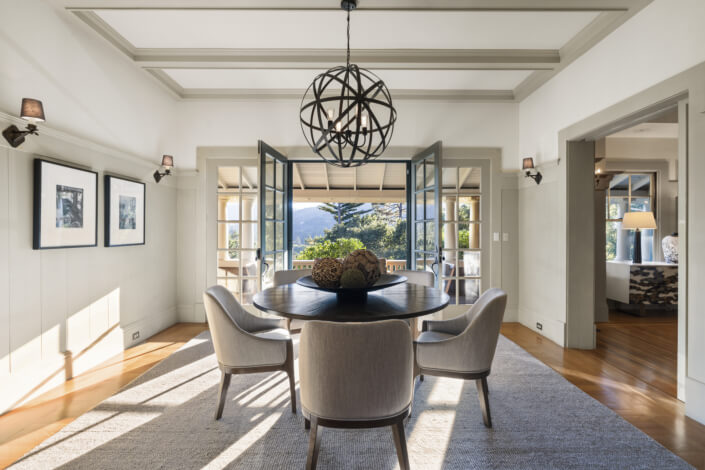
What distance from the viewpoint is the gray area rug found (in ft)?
6.08

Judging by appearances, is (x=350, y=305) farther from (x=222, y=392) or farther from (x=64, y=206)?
(x=64, y=206)

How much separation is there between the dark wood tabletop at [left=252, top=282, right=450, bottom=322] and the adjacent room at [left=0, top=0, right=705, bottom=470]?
0.08ft

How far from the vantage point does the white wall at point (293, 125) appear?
4613 millimetres

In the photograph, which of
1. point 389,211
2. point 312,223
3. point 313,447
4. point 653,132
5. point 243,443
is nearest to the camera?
point 313,447

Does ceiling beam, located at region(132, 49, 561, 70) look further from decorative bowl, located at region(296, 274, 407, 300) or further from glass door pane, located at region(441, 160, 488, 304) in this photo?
decorative bowl, located at region(296, 274, 407, 300)

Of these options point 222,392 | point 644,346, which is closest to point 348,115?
point 222,392

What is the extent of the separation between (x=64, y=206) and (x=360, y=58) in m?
2.84

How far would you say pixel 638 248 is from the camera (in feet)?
16.3

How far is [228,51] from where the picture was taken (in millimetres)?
3600

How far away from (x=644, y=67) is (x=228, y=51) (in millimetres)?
3543

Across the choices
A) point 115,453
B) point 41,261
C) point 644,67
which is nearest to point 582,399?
point 644,67

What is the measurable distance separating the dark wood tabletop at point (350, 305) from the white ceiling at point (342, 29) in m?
2.20

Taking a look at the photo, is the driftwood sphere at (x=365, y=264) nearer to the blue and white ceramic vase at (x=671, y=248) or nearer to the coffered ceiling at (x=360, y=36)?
the coffered ceiling at (x=360, y=36)

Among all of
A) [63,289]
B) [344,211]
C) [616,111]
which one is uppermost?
[616,111]
